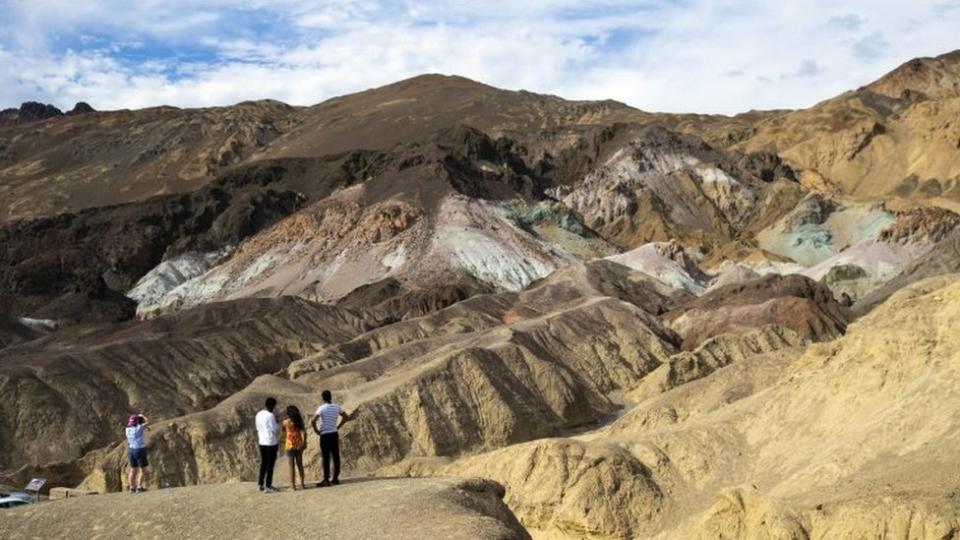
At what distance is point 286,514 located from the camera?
727 inches

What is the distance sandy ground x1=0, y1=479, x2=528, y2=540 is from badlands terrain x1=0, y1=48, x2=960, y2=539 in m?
0.07

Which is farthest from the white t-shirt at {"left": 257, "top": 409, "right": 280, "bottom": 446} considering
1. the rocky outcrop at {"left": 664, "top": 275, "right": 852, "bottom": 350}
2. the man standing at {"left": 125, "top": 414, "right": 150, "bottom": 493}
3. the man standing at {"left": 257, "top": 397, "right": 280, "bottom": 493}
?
the rocky outcrop at {"left": 664, "top": 275, "right": 852, "bottom": 350}

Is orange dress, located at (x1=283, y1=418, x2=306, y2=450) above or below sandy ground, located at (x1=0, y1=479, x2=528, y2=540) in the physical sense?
above

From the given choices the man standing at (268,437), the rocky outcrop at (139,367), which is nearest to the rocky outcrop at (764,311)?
the rocky outcrop at (139,367)

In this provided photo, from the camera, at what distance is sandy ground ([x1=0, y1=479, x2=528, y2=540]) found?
17.5 meters

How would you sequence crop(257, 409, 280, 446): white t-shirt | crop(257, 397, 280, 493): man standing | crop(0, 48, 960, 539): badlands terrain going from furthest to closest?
crop(0, 48, 960, 539): badlands terrain
crop(257, 409, 280, 446): white t-shirt
crop(257, 397, 280, 493): man standing

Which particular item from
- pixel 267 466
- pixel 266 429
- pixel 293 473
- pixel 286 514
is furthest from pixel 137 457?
pixel 286 514

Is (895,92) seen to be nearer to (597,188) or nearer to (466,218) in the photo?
(597,188)

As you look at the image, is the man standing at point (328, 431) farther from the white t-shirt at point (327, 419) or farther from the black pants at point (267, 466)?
the black pants at point (267, 466)

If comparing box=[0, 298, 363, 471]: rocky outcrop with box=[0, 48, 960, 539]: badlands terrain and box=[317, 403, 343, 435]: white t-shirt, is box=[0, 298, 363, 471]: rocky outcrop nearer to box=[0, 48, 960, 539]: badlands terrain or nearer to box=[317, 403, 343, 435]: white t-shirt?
box=[0, 48, 960, 539]: badlands terrain

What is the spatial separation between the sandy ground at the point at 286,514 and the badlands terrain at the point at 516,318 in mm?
71

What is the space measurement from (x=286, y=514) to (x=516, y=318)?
213ft

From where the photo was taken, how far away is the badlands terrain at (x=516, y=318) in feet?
91.7

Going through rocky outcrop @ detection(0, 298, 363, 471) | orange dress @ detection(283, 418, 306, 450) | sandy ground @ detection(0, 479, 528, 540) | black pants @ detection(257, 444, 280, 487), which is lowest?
sandy ground @ detection(0, 479, 528, 540)
